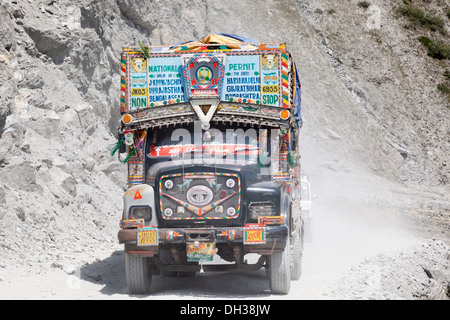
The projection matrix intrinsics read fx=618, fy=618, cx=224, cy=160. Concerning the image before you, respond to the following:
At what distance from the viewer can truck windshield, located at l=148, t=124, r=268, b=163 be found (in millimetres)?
9689

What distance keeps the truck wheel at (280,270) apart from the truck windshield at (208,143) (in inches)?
58.8

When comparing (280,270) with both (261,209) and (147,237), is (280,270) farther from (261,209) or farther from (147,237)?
(147,237)

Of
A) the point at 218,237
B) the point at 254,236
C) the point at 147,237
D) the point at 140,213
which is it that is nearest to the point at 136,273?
the point at 147,237

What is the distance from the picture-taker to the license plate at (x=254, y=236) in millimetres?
8852

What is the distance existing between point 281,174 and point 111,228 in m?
7.48

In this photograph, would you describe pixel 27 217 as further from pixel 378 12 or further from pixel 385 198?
pixel 378 12

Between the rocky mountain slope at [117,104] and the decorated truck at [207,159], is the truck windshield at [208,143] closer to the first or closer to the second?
the decorated truck at [207,159]

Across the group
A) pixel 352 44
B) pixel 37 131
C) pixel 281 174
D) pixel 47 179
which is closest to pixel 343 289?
pixel 281 174

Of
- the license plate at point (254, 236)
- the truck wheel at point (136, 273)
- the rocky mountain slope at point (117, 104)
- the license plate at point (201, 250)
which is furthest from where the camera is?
the rocky mountain slope at point (117, 104)


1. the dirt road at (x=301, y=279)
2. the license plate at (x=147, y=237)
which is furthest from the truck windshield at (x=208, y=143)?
the dirt road at (x=301, y=279)

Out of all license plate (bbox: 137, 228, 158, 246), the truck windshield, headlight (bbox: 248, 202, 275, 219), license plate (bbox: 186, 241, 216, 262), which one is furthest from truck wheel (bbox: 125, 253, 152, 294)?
headlight (bbox: 248, 202, 275, 219)

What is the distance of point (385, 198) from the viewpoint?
29406mm

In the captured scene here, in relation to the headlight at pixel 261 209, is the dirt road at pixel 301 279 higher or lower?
lower

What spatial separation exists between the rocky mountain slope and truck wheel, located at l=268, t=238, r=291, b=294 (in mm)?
4904
